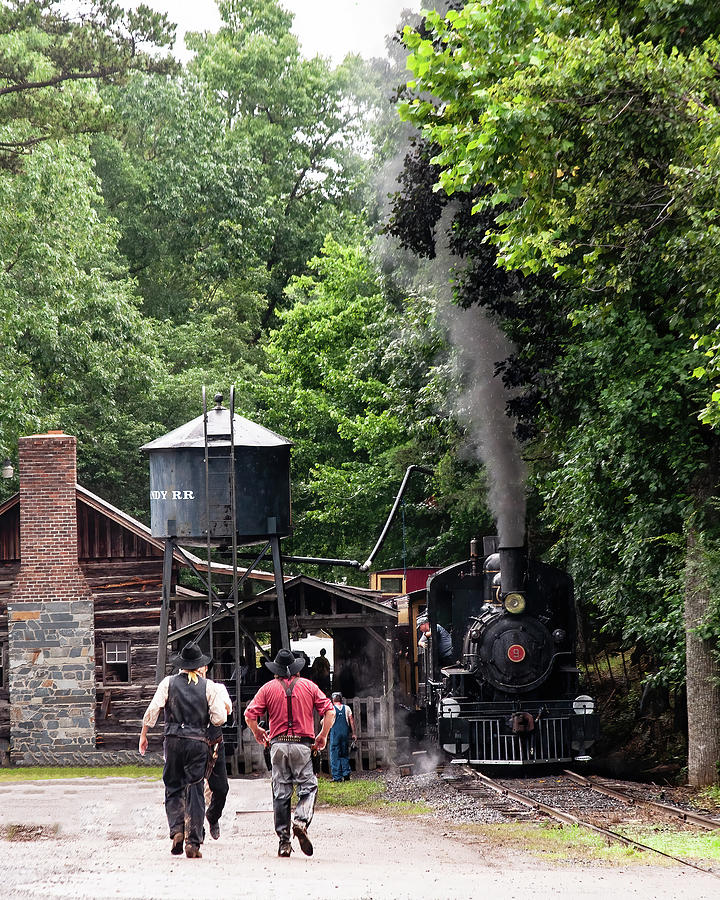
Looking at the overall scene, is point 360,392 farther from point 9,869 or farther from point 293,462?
point 9,869

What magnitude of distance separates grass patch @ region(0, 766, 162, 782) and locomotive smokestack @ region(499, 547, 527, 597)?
736cm

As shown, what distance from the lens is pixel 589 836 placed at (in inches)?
475

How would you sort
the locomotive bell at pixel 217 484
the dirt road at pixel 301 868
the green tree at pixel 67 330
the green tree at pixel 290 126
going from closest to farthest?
the dirt road at pixel 301 868, the locomotive bell at pixel 217 484, the green tree at pixel 67 330, the green tree at pixel 290 126

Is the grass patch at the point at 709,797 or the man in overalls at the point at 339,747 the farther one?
the man in overalls at the point at 339,747

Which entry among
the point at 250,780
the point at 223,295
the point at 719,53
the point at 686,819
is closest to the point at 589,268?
the point at 719,53

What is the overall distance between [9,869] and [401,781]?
903cm

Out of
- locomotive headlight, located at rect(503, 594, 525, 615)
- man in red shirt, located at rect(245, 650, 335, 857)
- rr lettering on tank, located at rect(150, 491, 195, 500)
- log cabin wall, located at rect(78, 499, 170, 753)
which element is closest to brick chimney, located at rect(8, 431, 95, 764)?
log cabin wall, located at rect(78, 499, 170, 753)

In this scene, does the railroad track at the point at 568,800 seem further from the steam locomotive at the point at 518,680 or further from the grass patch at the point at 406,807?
the grass patch at the point at 406,807

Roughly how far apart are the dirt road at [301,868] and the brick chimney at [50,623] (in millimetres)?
9813

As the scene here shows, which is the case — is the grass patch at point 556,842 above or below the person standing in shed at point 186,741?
below

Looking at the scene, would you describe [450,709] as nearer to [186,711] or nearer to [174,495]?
[174,495]

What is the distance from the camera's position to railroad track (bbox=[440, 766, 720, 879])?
12712 millimetres

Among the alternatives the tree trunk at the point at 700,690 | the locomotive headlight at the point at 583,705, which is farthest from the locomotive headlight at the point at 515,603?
the tree trunk at the point at 700,690

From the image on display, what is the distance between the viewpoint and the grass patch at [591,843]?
10.9m
